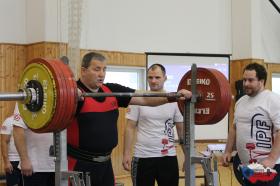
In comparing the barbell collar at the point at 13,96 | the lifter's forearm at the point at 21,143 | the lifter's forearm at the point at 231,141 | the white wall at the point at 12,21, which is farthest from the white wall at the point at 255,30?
the barbell collar at the point at 13,96

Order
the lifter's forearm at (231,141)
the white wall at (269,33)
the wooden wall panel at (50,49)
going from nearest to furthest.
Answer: the lifter's forearm at (231,141), the wooden wall panel at (50,49), the white wall at (269,33)

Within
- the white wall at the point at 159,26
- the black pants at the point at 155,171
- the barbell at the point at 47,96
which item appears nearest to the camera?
the barbell at the point at 47,96

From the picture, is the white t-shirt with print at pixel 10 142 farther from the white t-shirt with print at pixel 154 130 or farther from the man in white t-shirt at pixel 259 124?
the man in white t-shirt at pixel 259 124

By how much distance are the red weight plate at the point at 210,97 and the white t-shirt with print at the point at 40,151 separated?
3.55 ft

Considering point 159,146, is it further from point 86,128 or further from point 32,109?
point 32,109

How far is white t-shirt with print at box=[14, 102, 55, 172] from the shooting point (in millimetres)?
3453

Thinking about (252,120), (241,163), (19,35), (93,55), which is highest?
(19,35)

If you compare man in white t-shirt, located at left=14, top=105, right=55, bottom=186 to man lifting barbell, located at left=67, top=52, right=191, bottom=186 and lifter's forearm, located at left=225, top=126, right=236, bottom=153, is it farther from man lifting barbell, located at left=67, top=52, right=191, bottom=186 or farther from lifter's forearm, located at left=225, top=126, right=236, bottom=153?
lifter's forearm, located at left=225, top=126, right=236, bottom=153

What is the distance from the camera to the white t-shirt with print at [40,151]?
345 cm

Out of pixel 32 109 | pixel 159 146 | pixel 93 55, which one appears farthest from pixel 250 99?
pixel 32 109

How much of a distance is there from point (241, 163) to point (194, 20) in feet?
15.8

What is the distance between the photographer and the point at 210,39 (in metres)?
8.48

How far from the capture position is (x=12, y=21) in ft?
23.1

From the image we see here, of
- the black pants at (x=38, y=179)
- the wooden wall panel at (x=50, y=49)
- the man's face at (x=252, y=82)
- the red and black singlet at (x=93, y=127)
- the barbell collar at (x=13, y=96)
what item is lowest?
the black pants at (x=38, y=179)
